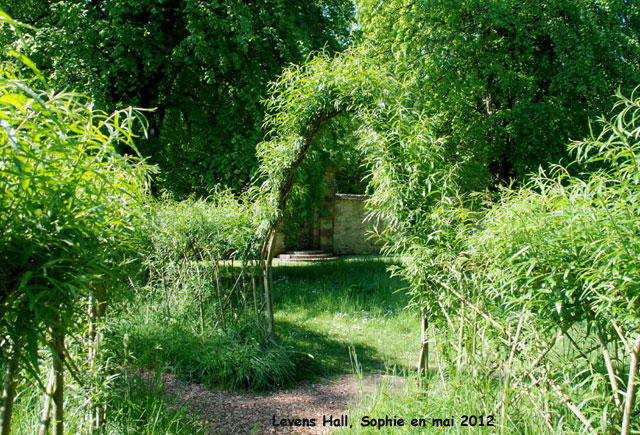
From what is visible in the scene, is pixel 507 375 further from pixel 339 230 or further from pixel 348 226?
pixel 348 226

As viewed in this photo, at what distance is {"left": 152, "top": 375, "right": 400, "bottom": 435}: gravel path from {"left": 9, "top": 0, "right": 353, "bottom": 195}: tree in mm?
4194

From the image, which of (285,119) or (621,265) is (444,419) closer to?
(621,265)

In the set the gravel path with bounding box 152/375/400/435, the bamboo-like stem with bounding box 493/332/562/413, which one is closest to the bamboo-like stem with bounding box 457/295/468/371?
the bamboo-like stem with bounding box 493/332/562/413

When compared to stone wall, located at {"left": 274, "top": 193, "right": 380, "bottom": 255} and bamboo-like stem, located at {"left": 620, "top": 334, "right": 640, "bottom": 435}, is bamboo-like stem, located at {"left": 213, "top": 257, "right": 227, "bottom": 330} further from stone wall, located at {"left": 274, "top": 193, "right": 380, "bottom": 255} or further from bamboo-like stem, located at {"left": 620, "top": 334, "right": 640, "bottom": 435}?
stone wall, located at {"left": 274, "top": 193, "right": 380, "bottom": 255}

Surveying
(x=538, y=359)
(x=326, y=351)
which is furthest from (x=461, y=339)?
(x=326, y=351)

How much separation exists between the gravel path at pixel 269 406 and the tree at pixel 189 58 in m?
4.19

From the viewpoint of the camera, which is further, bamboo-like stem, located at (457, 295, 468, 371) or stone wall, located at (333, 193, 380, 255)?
stone wall, located at (333, 193, 380, 255)

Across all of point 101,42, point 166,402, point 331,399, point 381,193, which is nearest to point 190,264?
point 166,402

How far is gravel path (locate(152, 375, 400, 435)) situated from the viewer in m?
3.42

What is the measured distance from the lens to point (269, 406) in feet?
12.8

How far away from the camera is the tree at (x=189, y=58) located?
24.5 ft

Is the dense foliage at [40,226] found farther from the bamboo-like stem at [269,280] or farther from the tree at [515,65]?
the tree at [515,65]

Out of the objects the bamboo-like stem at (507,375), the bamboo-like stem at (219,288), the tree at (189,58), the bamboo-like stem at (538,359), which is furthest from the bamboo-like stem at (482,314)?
the tree at (189,58)

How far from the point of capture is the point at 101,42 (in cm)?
767
